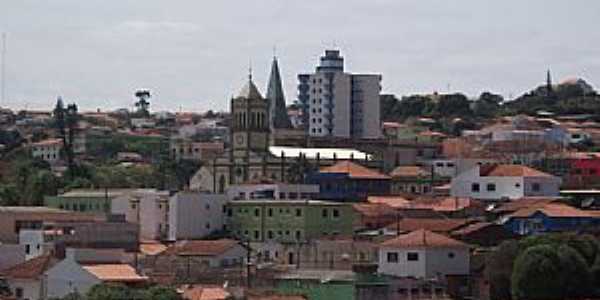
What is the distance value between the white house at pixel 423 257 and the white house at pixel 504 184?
12685mm

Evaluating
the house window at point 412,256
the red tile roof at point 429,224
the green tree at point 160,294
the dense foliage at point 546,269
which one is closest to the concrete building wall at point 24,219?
the red tile roof at point 429,224

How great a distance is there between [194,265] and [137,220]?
7893 millimetres

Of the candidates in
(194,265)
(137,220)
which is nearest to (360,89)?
(137,220)

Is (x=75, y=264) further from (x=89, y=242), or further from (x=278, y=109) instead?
(x=278, y=109)

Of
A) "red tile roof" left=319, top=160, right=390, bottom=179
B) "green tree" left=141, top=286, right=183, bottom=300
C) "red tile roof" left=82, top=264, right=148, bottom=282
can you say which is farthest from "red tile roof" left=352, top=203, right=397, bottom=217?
"green tree" left=141, top=286, right=183, bottom=300

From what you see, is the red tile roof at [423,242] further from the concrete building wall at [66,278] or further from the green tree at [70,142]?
the green tree at [70,142]

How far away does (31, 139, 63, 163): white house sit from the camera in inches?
3381

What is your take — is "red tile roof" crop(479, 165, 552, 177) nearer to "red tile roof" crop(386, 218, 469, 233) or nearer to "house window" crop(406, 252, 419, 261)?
"red tile roof" crop(386, 218, 469, 233)

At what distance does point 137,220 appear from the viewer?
53281mm

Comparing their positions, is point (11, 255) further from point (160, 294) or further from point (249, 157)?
point (249, 157)

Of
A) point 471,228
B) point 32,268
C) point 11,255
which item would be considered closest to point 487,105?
point 471,228

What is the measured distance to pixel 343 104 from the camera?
8756 cm

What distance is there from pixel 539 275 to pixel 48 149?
5200 cm

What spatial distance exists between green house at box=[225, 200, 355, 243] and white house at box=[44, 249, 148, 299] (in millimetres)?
10595
